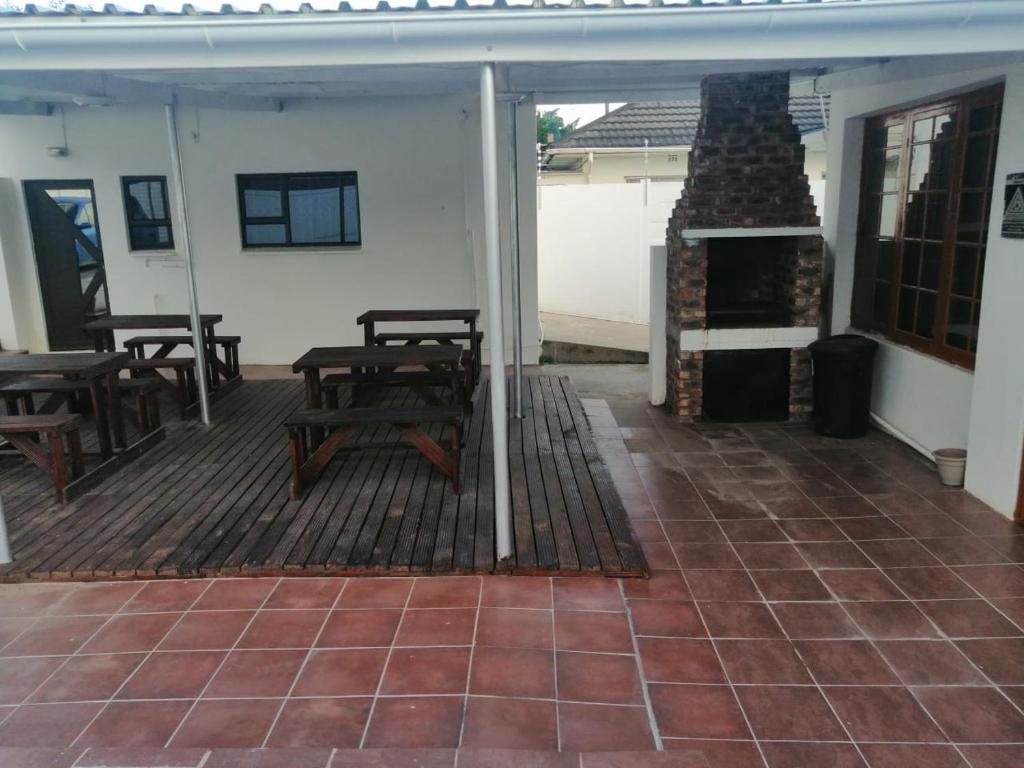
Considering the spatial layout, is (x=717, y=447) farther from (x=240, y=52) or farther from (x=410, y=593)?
(x=240, y=52)

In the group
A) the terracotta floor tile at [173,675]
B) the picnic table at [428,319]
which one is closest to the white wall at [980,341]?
the picnic table at [428,319]

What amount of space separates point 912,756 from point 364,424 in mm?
3281

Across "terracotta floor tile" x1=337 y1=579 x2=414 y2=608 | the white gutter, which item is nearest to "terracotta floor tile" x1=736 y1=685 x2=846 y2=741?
"terracotta floor tile" x1=337 y1=579 x2=414 y2=608

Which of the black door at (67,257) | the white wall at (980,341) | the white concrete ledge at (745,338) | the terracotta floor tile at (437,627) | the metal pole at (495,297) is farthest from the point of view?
the black door at (67,257)

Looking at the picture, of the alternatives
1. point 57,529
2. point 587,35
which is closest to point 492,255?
point 587,35

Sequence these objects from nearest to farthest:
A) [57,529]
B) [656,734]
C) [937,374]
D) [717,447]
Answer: [656,734], [57,529], [937,374], [717,447]

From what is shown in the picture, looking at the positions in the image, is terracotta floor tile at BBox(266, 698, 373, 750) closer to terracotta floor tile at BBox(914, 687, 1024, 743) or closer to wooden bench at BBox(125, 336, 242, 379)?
terracotta floor tile at BBox(914, 687, 1024, 743)

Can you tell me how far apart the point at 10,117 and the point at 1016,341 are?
9711mm

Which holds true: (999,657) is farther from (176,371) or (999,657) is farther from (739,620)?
(176,371)

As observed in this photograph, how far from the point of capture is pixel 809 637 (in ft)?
11.1

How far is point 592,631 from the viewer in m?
3.42

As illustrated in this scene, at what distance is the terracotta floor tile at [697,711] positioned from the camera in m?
2.79

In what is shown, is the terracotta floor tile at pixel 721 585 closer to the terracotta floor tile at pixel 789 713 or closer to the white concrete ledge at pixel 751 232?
the terracotta floor tile at pixel 789 713

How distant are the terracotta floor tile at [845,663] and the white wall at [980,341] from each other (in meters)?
1.95
